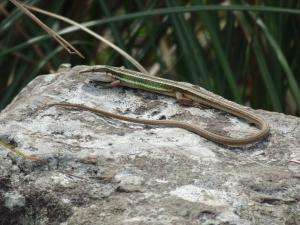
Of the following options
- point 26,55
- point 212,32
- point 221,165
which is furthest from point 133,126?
point 26,55

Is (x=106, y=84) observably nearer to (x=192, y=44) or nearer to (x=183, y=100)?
(x=183, y=100)

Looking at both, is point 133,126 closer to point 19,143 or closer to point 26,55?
point 19,143

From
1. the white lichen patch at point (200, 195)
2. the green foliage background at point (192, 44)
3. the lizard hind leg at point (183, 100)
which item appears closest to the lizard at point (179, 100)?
the lizard hind leg at point (183, 100)

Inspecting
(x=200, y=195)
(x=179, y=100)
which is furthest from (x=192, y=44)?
(x=200, y=195)

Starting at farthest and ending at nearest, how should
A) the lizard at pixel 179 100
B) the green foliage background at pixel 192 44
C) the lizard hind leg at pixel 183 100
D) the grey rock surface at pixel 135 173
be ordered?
the green foliage background at pixel 192 44, the lizard hind leg at pixel 183 100, the lizard at pixel 179 100, the grey rock surface at pixel 135 173

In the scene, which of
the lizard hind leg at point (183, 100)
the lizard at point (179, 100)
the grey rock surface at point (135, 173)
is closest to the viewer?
the grey rock surface at point (135, 173)

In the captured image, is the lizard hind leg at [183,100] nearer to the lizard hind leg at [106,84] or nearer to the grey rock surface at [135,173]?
the grey rock surface at [135,173]
